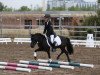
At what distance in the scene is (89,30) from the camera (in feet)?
101

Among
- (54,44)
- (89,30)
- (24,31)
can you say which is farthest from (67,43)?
(24,31)

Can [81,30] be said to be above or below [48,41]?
below

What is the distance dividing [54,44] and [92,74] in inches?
128

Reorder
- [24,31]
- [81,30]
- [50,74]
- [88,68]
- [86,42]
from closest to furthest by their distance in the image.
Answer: [50,74], [88,68], [86,42], [81,30], [24,31]

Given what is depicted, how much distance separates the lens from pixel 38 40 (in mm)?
14273

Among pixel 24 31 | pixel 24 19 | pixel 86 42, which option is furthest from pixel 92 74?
pixel 24 19

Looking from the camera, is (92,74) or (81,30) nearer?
(92,74)

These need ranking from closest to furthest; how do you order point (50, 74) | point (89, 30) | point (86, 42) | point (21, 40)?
point (50, 74)
point (86, 42)
point (21, 40)
point (89, 30)

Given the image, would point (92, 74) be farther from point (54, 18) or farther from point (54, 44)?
point (54, 18)

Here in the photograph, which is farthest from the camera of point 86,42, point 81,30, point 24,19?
point 24,19

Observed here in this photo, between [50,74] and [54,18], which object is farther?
[54,18]

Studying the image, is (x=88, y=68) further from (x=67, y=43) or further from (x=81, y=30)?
(x=81, y=30)

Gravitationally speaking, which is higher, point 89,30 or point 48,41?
point 48,41

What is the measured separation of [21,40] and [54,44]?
13826 mm
